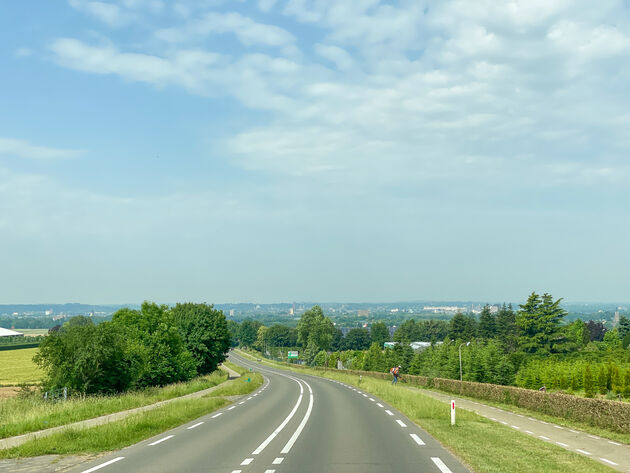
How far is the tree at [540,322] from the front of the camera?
9656 centimetres

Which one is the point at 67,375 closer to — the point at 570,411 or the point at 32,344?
the point at 570,411

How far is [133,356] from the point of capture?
3838 cm

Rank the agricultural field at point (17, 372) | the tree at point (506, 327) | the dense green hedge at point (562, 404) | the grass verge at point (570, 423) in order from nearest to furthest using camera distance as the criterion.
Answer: the grass verge at point (570, 423) < the dense green hedge at point (562, 404) < the agricultural field at point (17, 372) < the tree at point (506, 327)

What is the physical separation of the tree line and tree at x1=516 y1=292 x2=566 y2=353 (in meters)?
58.1

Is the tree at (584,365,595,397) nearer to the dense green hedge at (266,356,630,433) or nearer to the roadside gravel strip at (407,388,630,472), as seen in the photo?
the dense green hedge at (266,356,630,433)

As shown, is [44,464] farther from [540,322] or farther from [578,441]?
[540,322]

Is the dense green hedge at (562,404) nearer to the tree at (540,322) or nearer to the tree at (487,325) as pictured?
the tree at (540,322)

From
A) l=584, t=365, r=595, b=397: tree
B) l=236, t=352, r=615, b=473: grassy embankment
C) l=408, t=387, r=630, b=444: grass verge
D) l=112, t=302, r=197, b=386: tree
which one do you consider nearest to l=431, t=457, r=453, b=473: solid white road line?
l=236, t=352, r=615, b=473: grassy embankment

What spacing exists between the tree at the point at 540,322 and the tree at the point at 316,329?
73.6m

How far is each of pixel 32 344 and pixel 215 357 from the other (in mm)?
99858

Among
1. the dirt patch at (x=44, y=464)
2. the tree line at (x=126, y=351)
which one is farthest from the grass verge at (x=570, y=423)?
the tree line at (x=126, y=351)

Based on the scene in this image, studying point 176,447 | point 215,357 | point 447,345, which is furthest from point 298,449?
point 447,345

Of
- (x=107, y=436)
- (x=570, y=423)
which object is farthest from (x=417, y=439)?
(x=570, y=423)

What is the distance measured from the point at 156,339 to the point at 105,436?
3494cm
